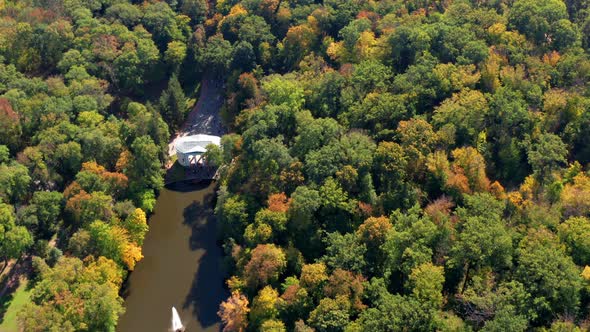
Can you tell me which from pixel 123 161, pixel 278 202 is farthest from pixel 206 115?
pixel 278 202

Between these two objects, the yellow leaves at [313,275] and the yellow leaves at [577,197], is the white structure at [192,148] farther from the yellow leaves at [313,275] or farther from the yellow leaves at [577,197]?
the yellow leaves at [577,197]

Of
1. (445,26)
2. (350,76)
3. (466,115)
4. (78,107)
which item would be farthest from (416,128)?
(78,107)

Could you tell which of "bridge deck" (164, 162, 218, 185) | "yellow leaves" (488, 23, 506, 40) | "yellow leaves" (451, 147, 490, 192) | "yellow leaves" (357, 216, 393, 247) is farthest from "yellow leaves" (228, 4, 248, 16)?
"yellow leaves" (357, 216, 393, 247)

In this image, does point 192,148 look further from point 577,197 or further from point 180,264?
point 577,197

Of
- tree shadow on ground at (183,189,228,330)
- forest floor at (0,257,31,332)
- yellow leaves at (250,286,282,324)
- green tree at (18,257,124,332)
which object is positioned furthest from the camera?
tree shadow on ground at (183,189,228,330)

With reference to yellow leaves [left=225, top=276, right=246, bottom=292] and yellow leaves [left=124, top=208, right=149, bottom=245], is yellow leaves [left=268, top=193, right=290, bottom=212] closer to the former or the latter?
yellow leaves [left=225, top=276, right=246, bottom=292]

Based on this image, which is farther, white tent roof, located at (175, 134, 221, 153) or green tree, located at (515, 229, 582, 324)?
white tent roof, located at (175, 134, 221, 153)

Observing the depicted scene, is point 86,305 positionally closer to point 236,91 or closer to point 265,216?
point 265,216
